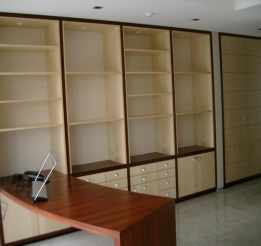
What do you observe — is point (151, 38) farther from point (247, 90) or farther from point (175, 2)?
point (247, 90)

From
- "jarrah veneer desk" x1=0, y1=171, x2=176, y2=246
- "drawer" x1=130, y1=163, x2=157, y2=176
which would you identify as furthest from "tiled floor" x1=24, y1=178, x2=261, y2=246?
"jarrah veneer desk" x1=0, y1=171, x2=176, y2=246

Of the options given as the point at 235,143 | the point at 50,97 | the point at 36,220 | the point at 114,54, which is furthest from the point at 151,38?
the point at 36,220

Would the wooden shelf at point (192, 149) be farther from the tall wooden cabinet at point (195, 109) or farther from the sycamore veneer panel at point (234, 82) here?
the sycamore veneer panel at point (234, 82)

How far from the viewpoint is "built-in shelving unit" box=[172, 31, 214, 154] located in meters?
5.82

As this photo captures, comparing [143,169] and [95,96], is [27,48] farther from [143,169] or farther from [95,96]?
[143,169]

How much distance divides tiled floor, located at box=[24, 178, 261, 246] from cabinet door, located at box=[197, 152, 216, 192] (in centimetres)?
17

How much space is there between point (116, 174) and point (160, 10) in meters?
2.28

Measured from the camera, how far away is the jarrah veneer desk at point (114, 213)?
233cm

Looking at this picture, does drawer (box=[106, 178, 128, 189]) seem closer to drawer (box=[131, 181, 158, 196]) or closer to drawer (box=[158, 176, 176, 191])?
drawer (box=[131, 181, 158, 196])

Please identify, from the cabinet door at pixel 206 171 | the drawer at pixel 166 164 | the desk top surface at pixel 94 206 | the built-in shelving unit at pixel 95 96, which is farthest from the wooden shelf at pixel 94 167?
the cabinet door at pixel 206 171

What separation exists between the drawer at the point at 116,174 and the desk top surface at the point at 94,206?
1258mm

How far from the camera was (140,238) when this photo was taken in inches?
94.6

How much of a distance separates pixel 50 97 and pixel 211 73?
2817 millimetres

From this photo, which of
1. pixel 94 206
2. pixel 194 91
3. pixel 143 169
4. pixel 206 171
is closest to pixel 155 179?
pixel 143 169
